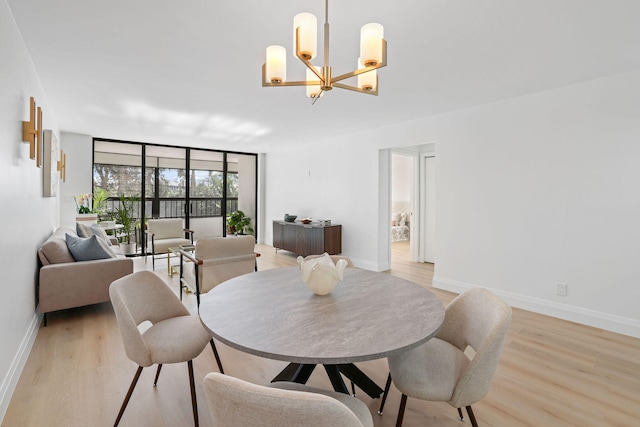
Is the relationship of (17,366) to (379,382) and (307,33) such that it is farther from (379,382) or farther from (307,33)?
(307,33)

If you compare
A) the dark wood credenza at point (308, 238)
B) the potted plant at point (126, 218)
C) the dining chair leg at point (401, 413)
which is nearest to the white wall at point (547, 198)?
the dark wood credenza at point (308, 238)

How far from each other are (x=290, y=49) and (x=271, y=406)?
2.56m

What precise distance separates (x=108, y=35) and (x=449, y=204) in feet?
13.3

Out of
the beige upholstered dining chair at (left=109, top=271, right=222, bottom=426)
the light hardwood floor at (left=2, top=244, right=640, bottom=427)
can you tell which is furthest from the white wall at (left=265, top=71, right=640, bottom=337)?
the beige upholstered dining chair at (left=109, top=271, right=222, bottom=426)

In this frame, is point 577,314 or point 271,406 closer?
point 271,406

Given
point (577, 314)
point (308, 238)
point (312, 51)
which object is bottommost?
point (577, 314)

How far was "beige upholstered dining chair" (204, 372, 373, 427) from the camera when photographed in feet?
2.74

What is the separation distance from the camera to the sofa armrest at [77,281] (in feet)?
10.0

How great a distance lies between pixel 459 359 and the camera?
1.64 meters

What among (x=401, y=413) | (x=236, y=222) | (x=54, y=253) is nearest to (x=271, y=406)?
(x=401, y=413)

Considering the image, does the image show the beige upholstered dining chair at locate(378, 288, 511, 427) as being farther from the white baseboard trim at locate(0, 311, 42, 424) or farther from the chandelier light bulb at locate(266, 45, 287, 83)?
the white baseboard trim at locate(0, 311, 42, 424)

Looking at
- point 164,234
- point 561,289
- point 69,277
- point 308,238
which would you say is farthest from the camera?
point 308,238

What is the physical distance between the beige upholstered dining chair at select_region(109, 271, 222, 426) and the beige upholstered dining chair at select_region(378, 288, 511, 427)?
1004 mm

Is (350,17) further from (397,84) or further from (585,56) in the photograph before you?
(585,56)
